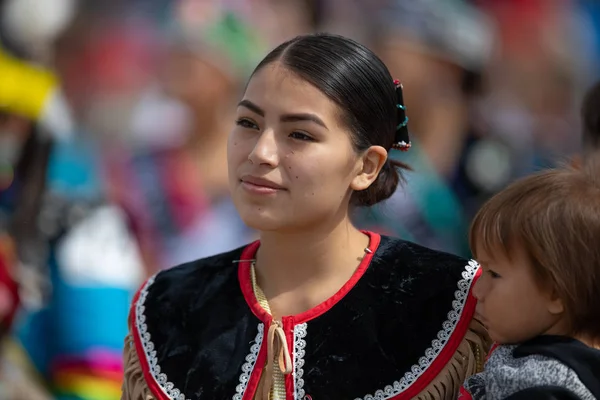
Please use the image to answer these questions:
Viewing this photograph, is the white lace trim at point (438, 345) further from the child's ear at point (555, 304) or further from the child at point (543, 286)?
the child's ear at point (555, 304)

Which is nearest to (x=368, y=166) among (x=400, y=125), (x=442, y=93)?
(x=400, y=125)

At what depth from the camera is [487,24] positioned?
19.2 ft

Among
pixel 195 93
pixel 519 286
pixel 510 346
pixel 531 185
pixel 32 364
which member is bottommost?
pixel 32 364

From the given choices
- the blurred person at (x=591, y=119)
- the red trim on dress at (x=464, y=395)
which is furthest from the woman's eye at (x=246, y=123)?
the blurred person at (x=591, y=119)

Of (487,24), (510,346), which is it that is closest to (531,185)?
(510,346)

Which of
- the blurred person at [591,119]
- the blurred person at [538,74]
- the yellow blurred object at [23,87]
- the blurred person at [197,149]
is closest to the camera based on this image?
the blurred person at [591,119]

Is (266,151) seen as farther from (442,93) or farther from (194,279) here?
(442,93)

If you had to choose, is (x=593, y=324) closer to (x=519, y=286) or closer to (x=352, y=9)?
(x=519, y=286)

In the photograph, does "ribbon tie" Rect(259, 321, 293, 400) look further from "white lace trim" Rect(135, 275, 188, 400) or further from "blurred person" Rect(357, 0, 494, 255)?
"blurred person" Rect(357, 0, 494, 255)

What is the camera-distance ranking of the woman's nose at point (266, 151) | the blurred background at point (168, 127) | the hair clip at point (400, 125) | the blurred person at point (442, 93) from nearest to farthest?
the woman's nose at point (266, 151), the hair clip at point (400, 125), the blurred background at point (168, 127), the blurred person at point (442, 93)

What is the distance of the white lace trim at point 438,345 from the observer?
2.12 meters

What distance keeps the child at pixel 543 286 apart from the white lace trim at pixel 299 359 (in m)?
0.43

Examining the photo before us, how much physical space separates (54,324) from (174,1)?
6.30ft

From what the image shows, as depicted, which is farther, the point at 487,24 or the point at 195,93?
the point at 487,24
